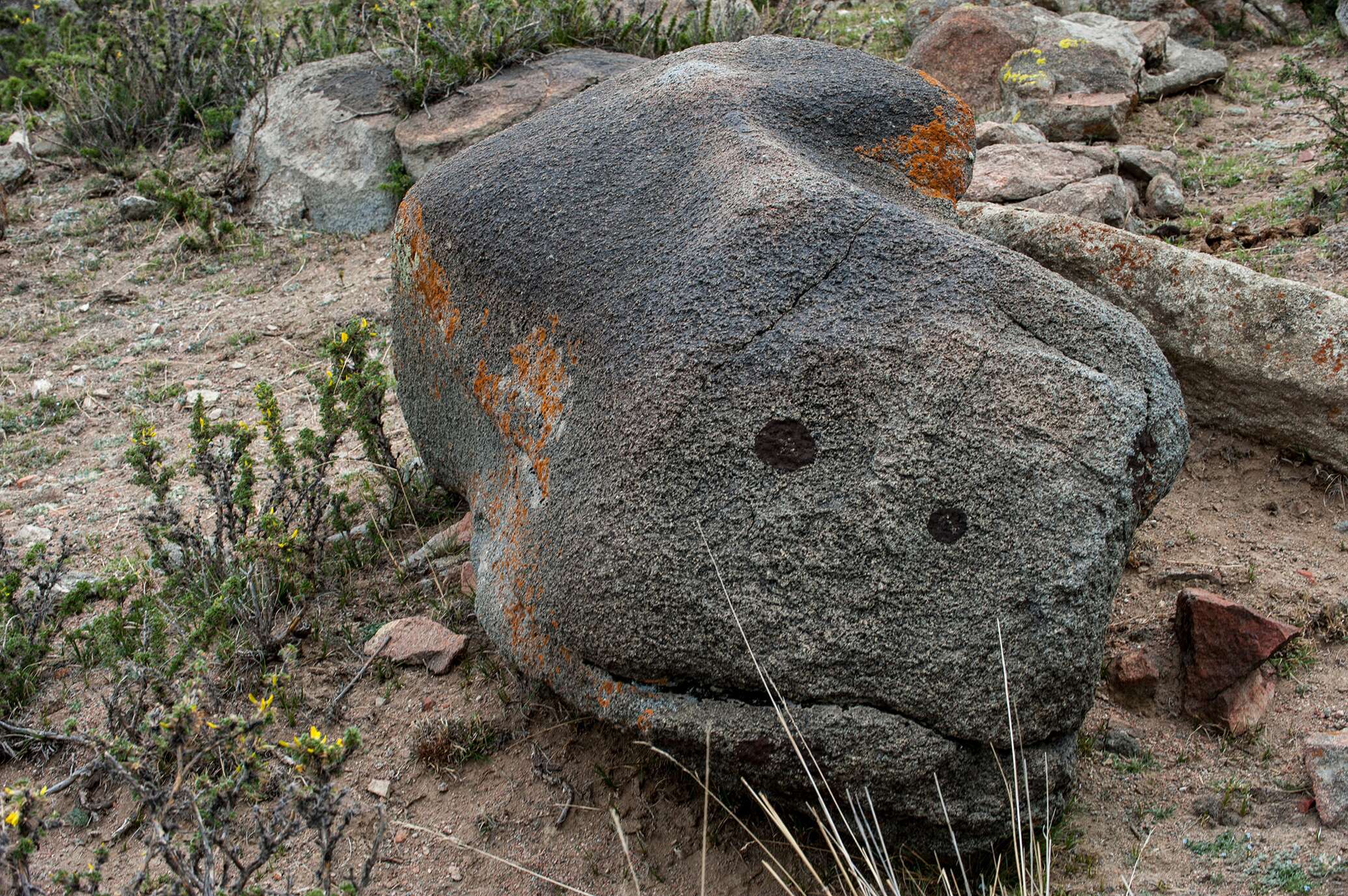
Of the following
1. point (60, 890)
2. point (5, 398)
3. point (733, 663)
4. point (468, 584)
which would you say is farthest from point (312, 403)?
point (733, 663)

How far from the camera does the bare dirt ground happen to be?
246 centimetres

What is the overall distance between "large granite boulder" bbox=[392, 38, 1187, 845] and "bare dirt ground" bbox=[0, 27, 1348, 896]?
1.26ft

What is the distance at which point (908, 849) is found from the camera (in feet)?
7.74

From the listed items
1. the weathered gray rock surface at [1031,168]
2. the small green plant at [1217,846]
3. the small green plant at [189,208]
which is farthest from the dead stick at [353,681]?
the small green plant at [189,208]

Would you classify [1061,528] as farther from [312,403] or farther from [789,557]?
[312,403]

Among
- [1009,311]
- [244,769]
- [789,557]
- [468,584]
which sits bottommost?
[468,584]

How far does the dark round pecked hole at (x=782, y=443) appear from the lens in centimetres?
220

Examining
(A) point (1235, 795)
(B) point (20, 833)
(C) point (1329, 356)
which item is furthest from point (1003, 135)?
(B) point (20, 833)

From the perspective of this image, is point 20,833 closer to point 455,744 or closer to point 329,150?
point 455,744

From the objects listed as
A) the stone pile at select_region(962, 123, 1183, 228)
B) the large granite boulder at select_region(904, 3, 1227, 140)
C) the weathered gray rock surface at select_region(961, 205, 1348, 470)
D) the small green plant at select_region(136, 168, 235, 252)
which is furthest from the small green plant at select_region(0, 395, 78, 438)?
the large granite boulder at select_region(904, 3, 1227, 140)

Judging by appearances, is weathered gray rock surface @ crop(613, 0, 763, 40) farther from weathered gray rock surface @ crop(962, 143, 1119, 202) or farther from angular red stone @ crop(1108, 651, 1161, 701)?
angular red stone @ crop(1108, 651, 1161, 701)

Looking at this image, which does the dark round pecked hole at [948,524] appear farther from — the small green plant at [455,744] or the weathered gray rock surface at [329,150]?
the weathered gray rock surface at [329,150]

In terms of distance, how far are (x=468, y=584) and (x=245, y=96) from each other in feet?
16.9

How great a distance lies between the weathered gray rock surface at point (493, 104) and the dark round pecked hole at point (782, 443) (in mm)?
4099
